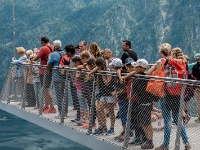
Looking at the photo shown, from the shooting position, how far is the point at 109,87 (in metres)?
7.86

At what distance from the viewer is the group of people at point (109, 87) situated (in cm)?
683

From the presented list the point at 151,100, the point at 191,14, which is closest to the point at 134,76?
the point at 151,100

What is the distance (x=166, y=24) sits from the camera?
Answer: 18612 centimetres

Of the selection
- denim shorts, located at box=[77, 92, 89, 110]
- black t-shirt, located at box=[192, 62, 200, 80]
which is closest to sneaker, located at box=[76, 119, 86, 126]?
denim shorts, located at box=[77, 92, 89, 110]

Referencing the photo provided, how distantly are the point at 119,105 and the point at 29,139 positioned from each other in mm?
115895

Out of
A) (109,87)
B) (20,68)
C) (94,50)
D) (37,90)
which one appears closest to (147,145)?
(109,87)

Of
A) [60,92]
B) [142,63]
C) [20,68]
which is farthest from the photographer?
[20,68]

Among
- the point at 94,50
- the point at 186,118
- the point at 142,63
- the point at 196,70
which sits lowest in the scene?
the point at 186,118

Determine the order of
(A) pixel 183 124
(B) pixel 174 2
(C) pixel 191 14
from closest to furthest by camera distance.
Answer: (A) pixel 183 124 < (C) pixel 191 14 < (B) pixel 174 2

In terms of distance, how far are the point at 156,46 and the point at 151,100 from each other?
601ft

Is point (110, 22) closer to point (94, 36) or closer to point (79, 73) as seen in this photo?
point (94, 36)

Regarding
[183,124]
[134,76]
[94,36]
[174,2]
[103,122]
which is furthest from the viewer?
[94,36]

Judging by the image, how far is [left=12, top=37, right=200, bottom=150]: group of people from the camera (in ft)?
22.4

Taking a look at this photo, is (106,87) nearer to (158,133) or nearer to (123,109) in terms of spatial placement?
(123,109)
